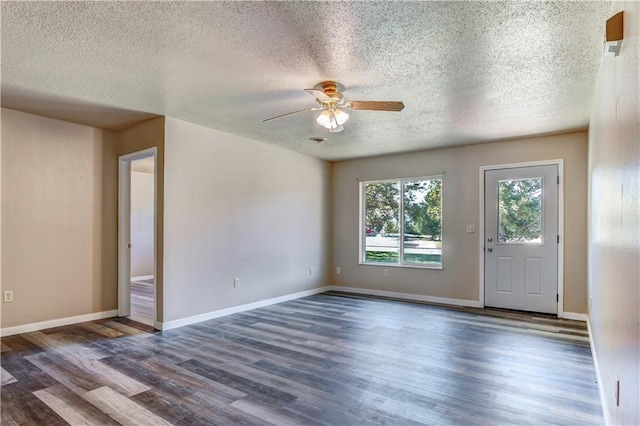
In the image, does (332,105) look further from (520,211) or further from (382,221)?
(382,221)

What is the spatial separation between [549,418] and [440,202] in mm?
3970

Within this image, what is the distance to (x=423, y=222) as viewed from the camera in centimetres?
612

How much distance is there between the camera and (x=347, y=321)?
4648 mm

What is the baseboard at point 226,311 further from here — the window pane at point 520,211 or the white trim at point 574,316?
the white trim at point 574,316

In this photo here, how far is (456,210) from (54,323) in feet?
18.5

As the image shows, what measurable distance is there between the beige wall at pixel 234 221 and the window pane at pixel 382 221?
916 mm

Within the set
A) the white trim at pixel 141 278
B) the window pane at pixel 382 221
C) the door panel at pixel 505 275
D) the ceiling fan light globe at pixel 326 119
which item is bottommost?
the white trim at pixel 141 278

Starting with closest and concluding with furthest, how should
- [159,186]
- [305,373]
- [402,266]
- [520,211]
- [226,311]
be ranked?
[305,373]
[159,186]
[226,311]
[520,211]
[402,266]

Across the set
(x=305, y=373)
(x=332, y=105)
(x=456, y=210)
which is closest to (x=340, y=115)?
(x=332, y=105)

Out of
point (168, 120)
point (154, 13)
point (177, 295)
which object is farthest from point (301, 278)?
point (154, 13)

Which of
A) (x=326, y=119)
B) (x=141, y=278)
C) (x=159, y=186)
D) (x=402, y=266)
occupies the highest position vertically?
(x=326, y=119)

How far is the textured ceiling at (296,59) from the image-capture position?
2184 millimetres

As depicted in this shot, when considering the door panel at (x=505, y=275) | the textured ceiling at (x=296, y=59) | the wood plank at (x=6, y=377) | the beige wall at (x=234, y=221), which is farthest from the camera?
the door panel at (x=505, y=275)

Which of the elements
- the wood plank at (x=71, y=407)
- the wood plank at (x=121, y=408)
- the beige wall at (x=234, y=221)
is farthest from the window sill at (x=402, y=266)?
the wood plank at (x=71, y=407)
